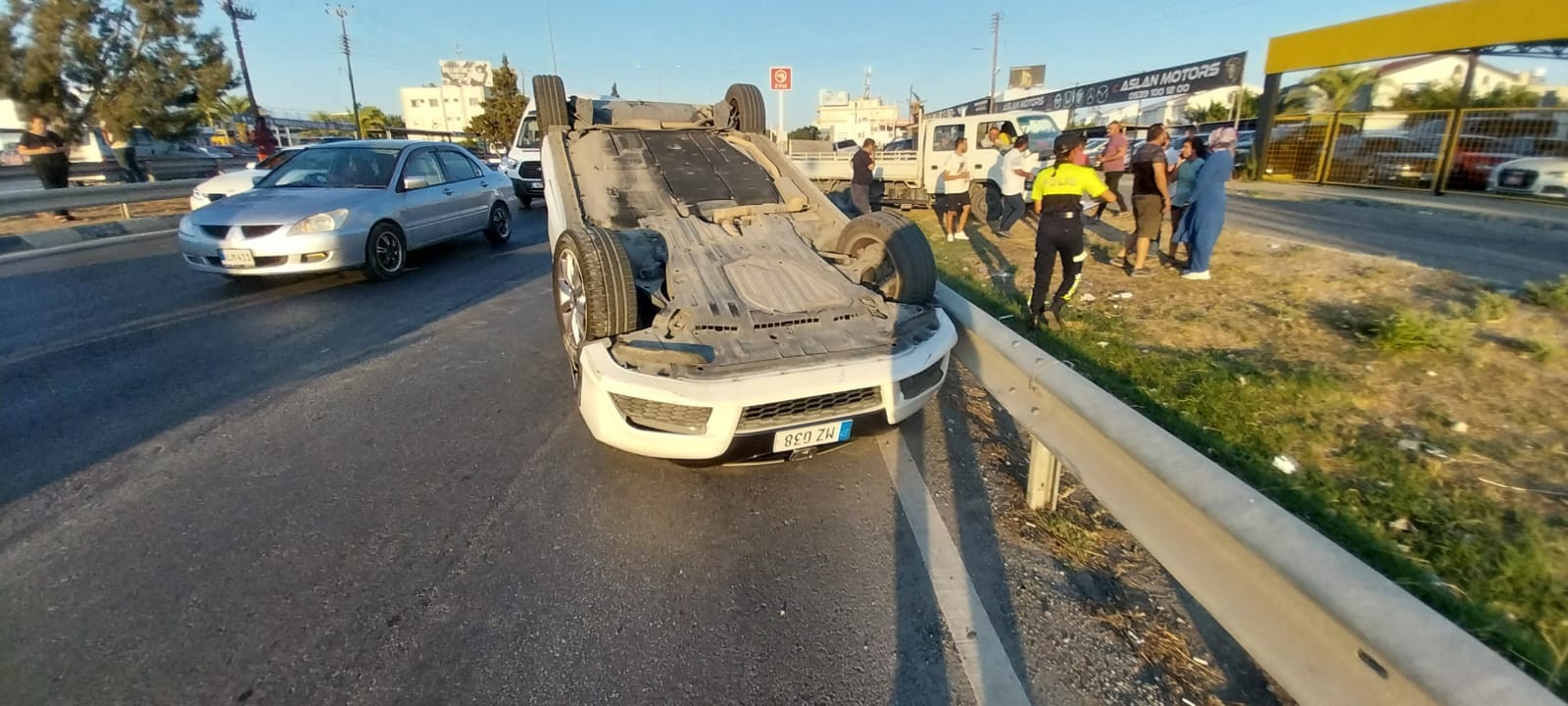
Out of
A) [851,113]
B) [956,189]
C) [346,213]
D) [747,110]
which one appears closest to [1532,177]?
[956,189]

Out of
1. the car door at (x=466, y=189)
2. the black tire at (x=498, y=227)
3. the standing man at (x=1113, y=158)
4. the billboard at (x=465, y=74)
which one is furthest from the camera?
the billboard at (x=465, y=74)

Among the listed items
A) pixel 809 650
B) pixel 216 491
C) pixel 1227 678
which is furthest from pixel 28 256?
A: pixel 1227 678

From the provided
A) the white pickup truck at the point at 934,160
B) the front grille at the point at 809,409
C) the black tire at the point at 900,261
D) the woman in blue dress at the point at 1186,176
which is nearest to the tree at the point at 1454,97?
the white pickup truck at the point at 934,160

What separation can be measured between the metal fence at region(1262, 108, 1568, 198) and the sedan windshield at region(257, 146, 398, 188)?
19.9 m

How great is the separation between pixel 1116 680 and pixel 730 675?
119 cm

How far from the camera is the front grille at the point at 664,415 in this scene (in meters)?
2.80

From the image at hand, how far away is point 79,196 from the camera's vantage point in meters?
11.0

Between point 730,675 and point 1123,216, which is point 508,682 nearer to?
point 730,675

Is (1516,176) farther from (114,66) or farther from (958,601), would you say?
(114,66)

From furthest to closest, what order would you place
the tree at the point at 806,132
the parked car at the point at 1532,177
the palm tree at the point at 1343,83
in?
the tree at the point at 806,132
the palm tree at the point at 1343,83
the parked car at the point at 1532,177

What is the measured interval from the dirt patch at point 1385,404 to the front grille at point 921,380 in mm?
893

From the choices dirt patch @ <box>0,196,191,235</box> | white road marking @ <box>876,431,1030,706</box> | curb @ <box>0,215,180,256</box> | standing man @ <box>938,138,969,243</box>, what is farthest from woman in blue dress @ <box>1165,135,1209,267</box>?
dirt patch @ <box>0,196,191,235</box>

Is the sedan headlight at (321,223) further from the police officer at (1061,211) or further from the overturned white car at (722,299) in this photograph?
the police officer at (1061,211)

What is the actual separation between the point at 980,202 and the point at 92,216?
51.9 feet
